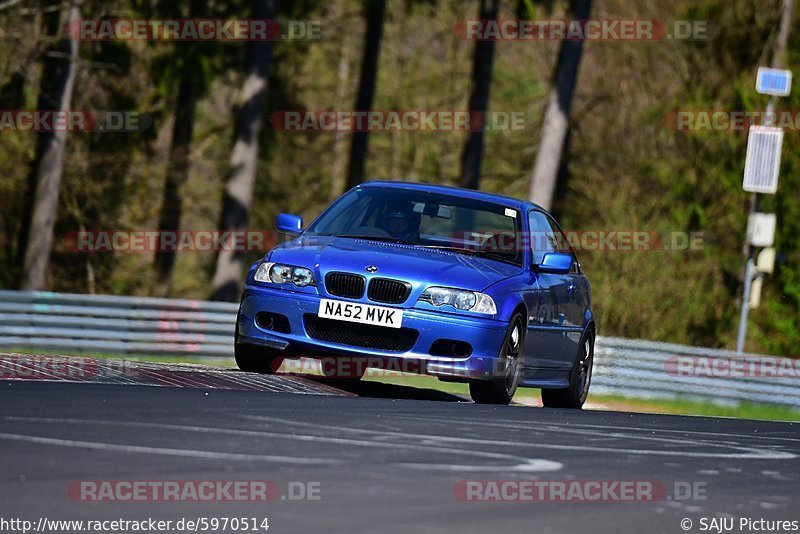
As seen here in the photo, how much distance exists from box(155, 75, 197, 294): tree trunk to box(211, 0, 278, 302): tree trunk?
4.04 metres

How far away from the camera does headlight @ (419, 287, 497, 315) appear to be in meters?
11.1

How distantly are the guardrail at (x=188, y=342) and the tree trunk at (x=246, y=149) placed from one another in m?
7.51

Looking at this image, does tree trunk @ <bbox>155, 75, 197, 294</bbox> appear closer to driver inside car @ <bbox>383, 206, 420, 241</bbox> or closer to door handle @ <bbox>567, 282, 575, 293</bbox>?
door handle @ <bbox>567, 282, 575, 293</bbox>

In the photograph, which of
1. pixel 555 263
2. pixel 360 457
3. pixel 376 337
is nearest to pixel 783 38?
pixel 555 263

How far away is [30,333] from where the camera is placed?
2041cm

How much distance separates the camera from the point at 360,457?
7113 mm

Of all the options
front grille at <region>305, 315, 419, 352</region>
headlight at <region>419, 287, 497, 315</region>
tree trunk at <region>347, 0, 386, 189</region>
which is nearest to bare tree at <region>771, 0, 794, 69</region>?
tree trunk at <region>347, 0, 386, 189</region>

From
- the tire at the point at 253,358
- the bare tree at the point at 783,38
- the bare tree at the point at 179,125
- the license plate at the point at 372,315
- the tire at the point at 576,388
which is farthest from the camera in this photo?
the bare tree at the point at 783,38

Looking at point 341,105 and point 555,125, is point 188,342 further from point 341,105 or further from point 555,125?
point 341,105

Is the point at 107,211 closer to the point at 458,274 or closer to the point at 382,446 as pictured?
the point at 458,274

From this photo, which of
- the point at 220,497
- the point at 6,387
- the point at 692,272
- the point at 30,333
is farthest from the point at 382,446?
the point at 692,272

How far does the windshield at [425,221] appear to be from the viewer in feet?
39.9

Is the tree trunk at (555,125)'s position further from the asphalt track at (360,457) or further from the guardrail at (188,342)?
the asphalt track at (360,457)

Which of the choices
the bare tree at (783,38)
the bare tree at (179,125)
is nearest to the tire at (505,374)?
the bare tree at (179,125)
